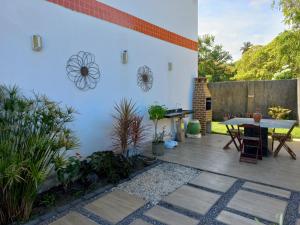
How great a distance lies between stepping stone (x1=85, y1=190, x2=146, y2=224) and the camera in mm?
2844

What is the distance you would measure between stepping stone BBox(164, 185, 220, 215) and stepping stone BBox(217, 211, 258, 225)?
23 centimetres

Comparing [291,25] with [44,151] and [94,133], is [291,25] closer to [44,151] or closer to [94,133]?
[94,133]

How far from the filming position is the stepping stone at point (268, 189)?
3.33 m

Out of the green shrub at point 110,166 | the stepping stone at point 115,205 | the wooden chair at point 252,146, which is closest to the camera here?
the stepping stone at point 115,205

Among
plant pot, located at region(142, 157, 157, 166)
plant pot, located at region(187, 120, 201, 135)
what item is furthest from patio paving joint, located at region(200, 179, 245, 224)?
plant pot, located at region(187, 120, 201, 135)

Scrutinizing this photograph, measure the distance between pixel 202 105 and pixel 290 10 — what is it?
5738 millimetres

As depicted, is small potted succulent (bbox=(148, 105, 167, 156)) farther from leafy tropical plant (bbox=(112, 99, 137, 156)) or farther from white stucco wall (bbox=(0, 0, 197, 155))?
leafy tropical plant (bbox=(112, 99, 137, 156))

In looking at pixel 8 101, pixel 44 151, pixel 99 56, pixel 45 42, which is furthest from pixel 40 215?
pixel 99 56

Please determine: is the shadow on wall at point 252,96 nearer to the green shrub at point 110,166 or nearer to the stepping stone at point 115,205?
the green shrub at point 110,166

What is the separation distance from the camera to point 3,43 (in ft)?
10.3

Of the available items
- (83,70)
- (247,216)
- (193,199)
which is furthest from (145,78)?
(247,216)

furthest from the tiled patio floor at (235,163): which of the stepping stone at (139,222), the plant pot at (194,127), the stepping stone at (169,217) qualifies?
the stepping stone at (139,222)

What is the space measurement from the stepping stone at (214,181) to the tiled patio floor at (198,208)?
2 cm

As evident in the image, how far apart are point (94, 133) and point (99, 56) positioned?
169cm
